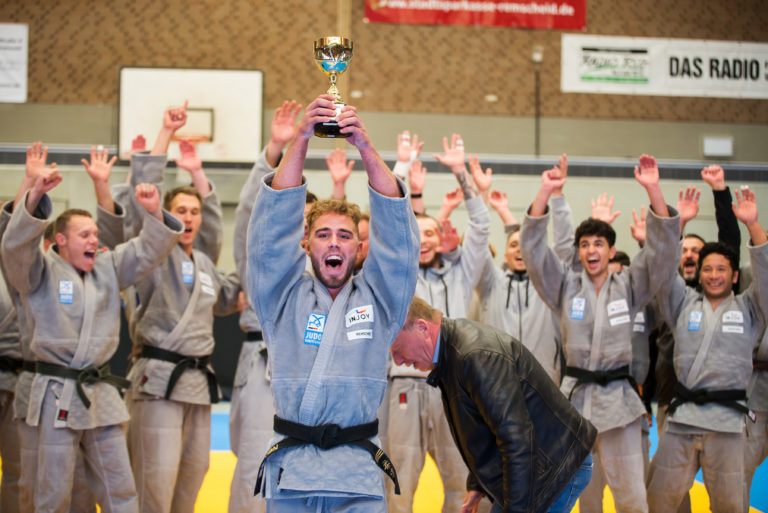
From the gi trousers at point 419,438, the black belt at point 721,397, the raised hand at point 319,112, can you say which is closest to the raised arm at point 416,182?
the gi trousers at point 419,438

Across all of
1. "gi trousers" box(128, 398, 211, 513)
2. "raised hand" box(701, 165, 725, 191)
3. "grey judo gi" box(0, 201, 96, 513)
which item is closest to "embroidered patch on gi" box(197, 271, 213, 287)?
"gi trousers" box(128, 398, 211, 513)

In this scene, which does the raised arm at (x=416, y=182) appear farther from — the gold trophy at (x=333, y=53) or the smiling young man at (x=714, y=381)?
the gold trophy at (x=333, y=53)

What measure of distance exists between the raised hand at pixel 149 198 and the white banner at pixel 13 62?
6.27 m

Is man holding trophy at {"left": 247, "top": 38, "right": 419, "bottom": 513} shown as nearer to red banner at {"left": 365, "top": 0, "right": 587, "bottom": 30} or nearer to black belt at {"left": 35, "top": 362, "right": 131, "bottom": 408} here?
black belt at {"left": 35, "top": 362, "right": 131, "bottom": 408}

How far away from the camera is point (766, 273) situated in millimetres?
4254

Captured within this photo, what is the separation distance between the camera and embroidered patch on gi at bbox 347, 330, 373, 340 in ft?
7.77

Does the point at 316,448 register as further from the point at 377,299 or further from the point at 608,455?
the point at 608,455

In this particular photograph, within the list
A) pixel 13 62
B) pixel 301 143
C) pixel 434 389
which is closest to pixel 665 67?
pixel 434 389

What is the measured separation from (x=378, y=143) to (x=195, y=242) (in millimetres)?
→ 4720

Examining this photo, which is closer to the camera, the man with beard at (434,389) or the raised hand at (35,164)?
the raised hand at (35,164)

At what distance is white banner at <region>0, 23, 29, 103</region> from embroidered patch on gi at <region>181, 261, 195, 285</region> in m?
6.08

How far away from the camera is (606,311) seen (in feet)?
14.2

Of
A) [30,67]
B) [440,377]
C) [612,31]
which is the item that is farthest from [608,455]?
[30,67]

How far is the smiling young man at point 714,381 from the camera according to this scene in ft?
13.9
